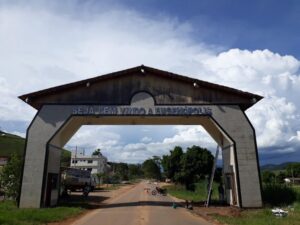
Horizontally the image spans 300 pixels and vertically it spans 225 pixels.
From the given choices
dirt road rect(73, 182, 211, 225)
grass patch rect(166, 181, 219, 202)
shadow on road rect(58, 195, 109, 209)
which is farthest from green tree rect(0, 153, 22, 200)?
grass patch rect(166, 181, 219, 202)

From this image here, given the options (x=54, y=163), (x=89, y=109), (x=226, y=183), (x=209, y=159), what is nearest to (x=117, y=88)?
(x=89, y=109)

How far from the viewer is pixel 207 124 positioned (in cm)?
2412

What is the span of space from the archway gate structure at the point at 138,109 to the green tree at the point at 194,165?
26.9 m

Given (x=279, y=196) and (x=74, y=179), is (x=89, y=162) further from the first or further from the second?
(x=279, y=196)

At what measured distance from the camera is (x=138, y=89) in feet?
71.8

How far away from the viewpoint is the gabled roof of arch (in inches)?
851

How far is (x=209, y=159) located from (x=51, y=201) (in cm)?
3112

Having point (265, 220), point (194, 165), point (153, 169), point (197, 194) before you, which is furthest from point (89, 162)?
point (265, 220)

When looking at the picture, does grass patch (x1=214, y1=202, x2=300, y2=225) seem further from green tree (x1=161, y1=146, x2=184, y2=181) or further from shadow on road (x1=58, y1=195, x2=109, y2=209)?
green tree (x1=161, y1=146, x2=184, y2=181)

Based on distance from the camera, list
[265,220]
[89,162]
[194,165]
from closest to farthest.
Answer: [265,220] < [194,165] < [89,162]

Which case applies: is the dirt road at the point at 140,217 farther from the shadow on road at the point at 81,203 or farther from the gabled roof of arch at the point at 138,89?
the gabled roof of arch at the point at 138,89

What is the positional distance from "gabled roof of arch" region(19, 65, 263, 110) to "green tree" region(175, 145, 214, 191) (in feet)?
93.4

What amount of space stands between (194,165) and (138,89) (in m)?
30.1

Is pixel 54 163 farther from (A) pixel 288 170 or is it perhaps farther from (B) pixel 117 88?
(A) pixel 288 170
